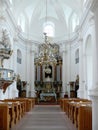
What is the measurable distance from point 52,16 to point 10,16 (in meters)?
10.5

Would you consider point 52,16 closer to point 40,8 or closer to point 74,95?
point 40,8

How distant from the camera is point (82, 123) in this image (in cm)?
819

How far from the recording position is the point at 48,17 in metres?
28.7

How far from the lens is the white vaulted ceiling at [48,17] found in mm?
25795

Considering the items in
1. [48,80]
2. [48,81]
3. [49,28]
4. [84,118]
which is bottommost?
[84,118]

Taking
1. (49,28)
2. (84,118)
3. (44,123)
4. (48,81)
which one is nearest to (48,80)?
(48,81)

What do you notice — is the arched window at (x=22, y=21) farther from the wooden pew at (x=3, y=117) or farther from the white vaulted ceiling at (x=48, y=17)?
the wooden pew at (x=3, y=117)

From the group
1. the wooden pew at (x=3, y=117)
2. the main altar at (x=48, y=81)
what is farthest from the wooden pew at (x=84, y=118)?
the main altar at (x=48, y=81)

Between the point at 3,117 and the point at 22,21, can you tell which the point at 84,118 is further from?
the point at 22,21

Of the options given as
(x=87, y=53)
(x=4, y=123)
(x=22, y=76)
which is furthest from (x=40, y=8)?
(x=4, y=123)

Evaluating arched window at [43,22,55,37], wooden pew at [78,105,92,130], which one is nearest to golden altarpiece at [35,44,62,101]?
arched window at [43,22,55,37]

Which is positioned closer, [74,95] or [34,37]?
[74,95]

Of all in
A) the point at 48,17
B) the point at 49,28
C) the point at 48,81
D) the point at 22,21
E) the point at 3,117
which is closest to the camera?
the point at 3,117

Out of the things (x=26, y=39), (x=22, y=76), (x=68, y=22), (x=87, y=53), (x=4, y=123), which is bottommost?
(x=4, y=123)
